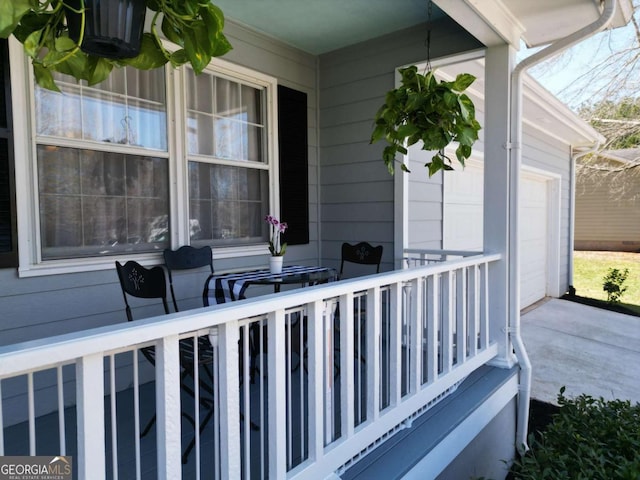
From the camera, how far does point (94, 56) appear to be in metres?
1.07

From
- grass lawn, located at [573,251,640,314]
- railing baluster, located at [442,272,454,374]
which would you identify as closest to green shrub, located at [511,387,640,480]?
railing baluster, located at [442,272,454,374]

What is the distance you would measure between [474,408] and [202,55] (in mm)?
2313

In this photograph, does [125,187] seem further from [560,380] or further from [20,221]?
[560,380]

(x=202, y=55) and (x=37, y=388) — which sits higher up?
(x=202, y=55)

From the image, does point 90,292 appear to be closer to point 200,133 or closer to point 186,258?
point 186,258

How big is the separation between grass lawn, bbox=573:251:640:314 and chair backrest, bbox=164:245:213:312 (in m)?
7.44

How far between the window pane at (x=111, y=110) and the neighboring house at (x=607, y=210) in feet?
37.5

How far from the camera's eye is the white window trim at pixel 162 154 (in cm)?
228

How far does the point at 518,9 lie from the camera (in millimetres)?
2754

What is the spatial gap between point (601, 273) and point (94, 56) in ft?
40.1

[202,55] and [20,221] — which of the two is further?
[20,221]

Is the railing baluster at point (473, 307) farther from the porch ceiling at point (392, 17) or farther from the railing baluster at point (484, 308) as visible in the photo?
the porch ceiling at point (392, 17)

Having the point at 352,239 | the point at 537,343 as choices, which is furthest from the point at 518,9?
the point at 537,343

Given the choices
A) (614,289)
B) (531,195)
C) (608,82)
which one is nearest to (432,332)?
(531,195)
